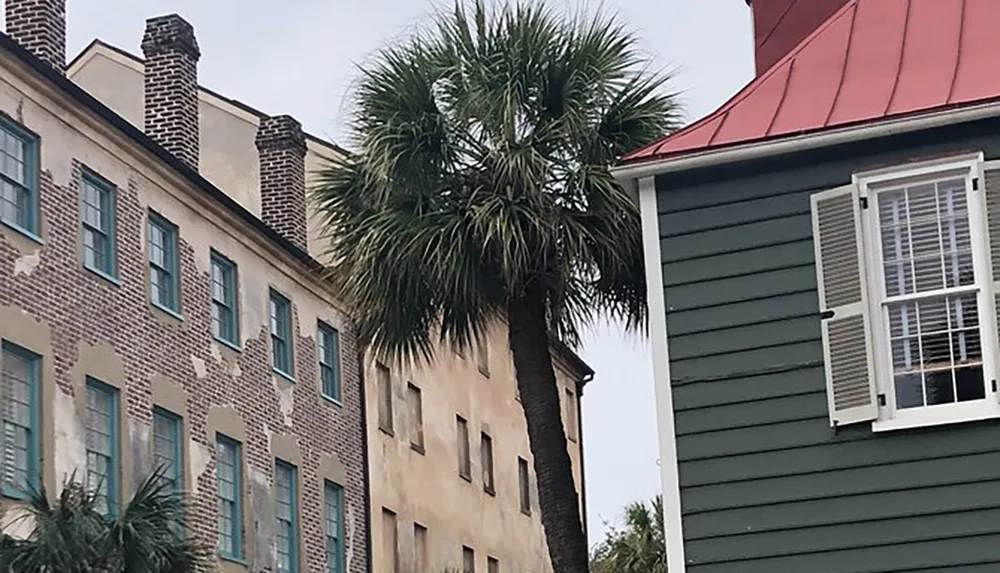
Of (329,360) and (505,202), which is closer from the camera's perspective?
(505,202)

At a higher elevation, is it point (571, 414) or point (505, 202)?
point (571, 414)

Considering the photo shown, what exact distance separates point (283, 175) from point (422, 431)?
6.63 metres

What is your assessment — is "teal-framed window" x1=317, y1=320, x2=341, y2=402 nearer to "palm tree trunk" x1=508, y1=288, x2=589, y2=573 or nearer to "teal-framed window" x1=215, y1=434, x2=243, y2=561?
"teal-framed window" x1=215, y1=434, x2=243, y2=561

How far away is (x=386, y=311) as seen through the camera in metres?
18.8

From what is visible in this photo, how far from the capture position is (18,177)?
24.6 m

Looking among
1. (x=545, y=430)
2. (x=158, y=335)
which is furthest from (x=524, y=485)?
(x=545, y=430)

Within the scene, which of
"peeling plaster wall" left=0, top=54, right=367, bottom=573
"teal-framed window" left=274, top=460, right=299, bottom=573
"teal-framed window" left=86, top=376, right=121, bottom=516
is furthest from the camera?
"teal-framed window" left=274, top=460, right=299, bottom=573

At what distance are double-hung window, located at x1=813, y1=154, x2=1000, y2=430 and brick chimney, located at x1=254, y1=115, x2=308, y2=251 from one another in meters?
19.9

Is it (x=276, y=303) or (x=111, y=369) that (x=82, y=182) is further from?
(x=276, y=303)

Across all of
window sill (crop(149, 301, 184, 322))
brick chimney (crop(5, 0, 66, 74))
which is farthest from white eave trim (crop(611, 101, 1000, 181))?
window sill (crop(149, 301, 184, 322))

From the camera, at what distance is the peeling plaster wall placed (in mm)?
24797

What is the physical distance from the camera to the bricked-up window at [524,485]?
4431cm

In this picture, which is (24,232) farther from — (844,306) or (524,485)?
(524,485)

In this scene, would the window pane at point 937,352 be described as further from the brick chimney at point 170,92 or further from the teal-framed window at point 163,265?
the brick chimney at point 170,92
